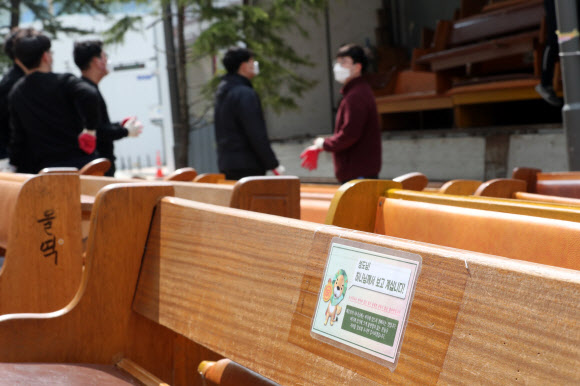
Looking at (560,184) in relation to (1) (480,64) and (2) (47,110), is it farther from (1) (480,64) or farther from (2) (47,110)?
(1) (480,64)

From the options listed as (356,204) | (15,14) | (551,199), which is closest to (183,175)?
(551,199)

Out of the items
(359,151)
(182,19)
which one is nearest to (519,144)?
(359,151)

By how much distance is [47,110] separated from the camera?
4387 mm

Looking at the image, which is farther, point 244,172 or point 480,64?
point 480,64

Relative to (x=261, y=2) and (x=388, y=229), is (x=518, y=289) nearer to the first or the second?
(x=388, y=229)

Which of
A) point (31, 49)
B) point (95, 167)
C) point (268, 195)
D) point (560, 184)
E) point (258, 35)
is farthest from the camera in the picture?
point (258, 35)

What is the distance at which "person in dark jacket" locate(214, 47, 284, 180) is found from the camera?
4.70m

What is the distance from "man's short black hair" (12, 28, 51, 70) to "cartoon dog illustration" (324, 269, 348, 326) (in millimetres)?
3821

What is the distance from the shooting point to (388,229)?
157cm

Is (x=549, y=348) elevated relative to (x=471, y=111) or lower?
lower

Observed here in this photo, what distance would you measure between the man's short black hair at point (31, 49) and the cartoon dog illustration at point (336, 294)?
382cm

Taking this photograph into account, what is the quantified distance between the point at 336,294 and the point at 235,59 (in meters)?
3.97

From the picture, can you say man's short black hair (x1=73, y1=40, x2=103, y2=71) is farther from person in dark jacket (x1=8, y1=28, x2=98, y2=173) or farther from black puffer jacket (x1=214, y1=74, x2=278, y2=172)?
black puffer jacket (x1=214, y1=74, x2=278, y2=172)

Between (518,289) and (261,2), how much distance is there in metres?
9.52
